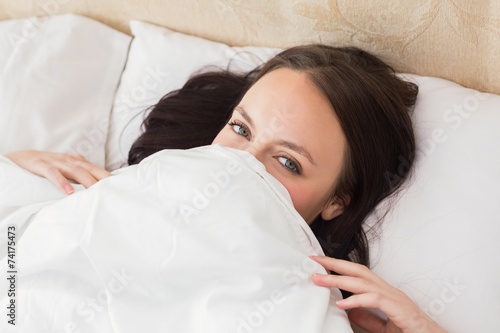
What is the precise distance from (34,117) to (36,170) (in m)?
0.25

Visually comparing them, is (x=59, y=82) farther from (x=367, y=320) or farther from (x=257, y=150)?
(x=367, y=320)

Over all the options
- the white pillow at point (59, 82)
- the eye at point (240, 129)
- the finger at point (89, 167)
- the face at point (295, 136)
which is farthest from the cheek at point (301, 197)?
the white pillow at point (59, 82)

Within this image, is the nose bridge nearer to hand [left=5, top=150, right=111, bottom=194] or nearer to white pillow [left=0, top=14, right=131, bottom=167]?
hand [left=5, top=150, right=111, bottom=194]

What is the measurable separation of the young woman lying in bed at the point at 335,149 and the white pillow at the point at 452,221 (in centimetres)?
5

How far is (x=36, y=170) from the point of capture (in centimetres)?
141

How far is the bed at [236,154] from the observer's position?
1.10 m

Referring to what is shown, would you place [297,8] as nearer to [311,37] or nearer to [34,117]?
[311,37]

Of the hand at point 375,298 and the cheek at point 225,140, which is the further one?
the cheek at point 225,140

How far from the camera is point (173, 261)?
1.08 metres

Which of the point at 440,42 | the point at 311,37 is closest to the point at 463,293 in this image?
the point at 440,42

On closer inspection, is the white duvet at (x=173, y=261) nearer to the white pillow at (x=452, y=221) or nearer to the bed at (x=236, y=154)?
the bed at (x=236, y=154)

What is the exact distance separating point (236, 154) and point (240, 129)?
0.10 meters

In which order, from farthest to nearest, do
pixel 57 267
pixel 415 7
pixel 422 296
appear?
pixel 415 7 → pixel 422 296 → pixel 57 267

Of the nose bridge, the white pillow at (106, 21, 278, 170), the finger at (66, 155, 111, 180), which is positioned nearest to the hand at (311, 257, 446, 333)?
the nose bridge
